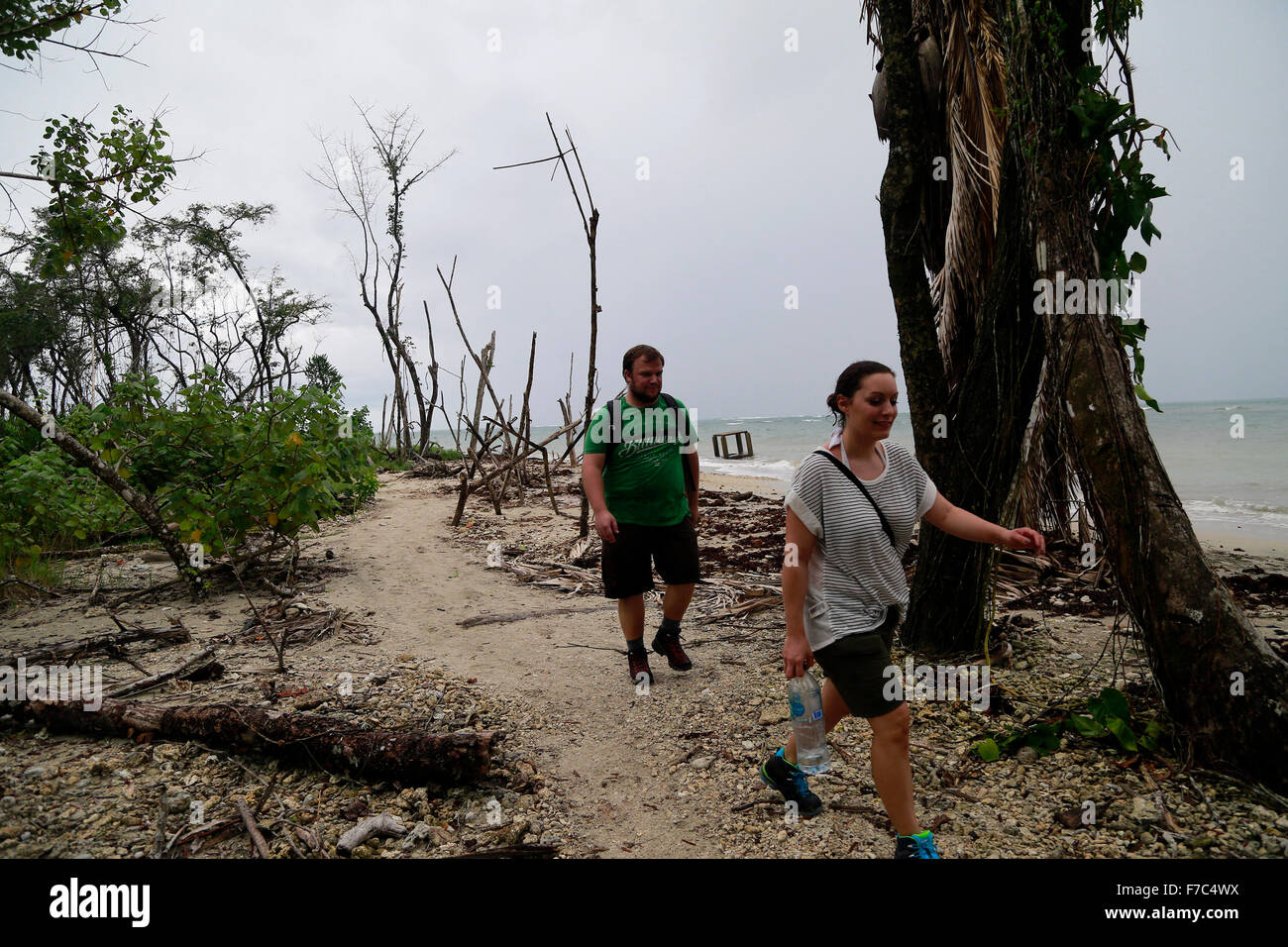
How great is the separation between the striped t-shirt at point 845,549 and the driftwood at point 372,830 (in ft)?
5.49

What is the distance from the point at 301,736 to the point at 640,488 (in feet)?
6.56

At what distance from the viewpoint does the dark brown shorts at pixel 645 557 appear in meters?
3.96

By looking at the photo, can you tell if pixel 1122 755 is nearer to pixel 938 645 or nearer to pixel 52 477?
pixel 938 645

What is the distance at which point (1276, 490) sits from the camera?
13070mm

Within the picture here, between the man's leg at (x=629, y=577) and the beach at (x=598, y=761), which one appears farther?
the man's leg at (x=629, y=577)

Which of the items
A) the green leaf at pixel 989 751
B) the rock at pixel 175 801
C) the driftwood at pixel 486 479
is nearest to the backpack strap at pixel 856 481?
the green leaf at pixel 989 751

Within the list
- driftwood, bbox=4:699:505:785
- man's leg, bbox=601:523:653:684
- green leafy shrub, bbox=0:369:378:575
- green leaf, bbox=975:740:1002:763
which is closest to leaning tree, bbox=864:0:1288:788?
green leaf, bbox=975:740:1002:763

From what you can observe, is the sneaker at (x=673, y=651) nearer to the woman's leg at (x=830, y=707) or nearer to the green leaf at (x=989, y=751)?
the woman's leg at (x=830, y=707)

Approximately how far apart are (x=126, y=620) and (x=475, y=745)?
3.95 metres

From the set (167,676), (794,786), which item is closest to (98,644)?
(167,676)

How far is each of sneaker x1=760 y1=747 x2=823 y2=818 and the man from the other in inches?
55.9

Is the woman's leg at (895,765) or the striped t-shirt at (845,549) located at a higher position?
the striped t-shirt at (845,549)

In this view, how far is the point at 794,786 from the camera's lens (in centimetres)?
267

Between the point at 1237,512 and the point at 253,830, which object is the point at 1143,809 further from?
the point at 1237,512
